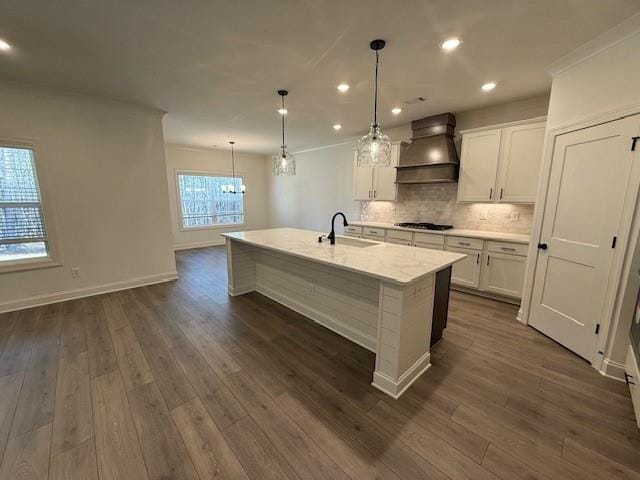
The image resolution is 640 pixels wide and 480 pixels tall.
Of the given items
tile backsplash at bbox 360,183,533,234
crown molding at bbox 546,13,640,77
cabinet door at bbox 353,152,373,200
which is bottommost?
tile backsplash at bbox 360,183,533,234

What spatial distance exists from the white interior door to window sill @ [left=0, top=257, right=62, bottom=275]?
5.91 m

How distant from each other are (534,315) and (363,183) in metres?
3.42

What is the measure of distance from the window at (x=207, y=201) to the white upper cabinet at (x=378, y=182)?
4244 mm

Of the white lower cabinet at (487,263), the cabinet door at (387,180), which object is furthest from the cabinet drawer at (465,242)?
the cabinet door at (387,180)

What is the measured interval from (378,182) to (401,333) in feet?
12.0

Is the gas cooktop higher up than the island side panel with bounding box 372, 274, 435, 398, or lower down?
higher up

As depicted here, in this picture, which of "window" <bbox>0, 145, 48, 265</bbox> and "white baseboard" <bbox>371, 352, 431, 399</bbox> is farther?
"window" <bbox>0, 145, 48, 265</bbox>

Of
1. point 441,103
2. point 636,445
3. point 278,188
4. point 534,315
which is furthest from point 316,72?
point 278,188

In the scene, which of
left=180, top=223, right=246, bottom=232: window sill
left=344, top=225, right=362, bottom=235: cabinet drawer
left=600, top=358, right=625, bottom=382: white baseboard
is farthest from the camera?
left=180, top=223, right=246, bottom=232: window sill

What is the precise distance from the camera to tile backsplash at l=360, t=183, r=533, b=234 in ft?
12.4

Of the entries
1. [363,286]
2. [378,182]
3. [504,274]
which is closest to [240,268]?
[363,286]

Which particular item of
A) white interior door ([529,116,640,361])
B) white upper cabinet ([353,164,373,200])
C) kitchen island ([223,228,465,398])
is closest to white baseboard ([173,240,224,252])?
kitchen island ([223,228,465,398])

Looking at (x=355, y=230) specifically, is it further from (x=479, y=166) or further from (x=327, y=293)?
(x=327, y=293)

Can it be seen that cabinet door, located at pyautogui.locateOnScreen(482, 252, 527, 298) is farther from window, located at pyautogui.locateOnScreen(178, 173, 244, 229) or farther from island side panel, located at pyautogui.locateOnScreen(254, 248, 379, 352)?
window, located at pyautogui.locateOnScreen(178, 173, 244, 229)
